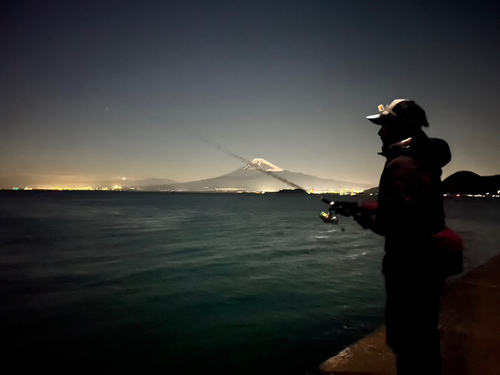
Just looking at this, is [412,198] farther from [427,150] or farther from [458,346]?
[458,346]

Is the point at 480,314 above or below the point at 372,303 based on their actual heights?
above

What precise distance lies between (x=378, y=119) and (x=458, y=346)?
9.60ft

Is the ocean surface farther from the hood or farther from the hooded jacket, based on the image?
the hood

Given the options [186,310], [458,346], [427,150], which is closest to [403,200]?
[427,150]

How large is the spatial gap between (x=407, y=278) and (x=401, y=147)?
0.97 metres

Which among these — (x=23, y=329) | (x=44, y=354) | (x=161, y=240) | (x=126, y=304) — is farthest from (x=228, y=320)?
(x=161, y=240)

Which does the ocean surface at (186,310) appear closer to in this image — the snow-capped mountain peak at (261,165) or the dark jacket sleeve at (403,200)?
the dark jacket sleeve at (403,200)

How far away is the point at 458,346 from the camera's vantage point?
12.6 ft

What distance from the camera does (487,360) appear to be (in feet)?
11.4

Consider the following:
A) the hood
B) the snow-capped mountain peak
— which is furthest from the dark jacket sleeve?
the snow-capped mountain peak

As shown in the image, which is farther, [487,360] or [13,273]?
[13,273]

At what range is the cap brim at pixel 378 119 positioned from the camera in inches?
108

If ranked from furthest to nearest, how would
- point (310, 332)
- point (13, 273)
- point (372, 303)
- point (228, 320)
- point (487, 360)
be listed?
point (13, 273) → point (372, 303) → point (228, 320) → point (310, 332) → point (487, 360)

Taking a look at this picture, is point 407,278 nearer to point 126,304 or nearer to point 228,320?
point 228,320
